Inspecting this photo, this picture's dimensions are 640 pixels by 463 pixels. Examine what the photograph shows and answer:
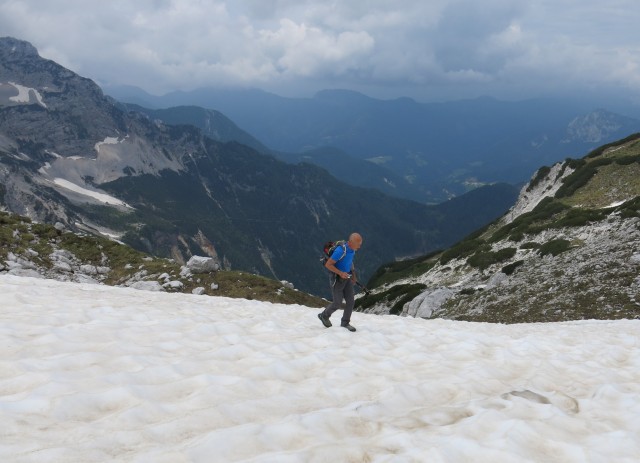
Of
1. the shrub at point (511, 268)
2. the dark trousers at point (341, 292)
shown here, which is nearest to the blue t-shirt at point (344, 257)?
the dark trousers at point (341, 292)

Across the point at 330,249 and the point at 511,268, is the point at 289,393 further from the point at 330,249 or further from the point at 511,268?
the point at 511,268

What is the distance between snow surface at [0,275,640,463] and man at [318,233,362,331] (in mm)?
1071

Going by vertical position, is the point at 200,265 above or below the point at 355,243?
below

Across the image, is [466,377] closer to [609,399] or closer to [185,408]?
[609,399]

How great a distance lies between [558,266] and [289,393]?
3285 centimetres

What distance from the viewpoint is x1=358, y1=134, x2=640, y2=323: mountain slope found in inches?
1115

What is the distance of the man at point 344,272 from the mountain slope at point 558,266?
18.6 meters

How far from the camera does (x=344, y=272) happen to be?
14359 mm

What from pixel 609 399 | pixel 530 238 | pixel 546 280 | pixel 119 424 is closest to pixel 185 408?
pixel 119 424

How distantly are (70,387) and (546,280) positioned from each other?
33.9 m

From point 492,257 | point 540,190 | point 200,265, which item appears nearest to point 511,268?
point 492,257

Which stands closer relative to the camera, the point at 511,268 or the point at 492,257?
the point at 511,268

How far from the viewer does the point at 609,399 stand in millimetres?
8984

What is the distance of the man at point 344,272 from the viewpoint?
14.2 metres
